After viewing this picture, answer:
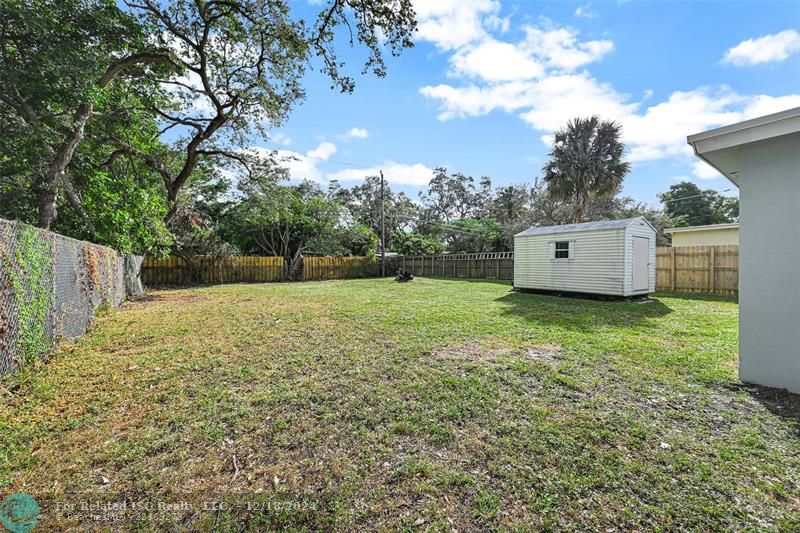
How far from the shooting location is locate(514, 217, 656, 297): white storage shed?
328 inches

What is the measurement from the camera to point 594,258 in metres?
8.80

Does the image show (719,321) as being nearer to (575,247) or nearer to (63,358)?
(575,247)

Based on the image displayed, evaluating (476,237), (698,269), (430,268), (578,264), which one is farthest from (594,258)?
(476,237)

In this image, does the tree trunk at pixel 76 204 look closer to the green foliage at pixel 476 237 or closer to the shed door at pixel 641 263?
the shed door at pixel 641 263

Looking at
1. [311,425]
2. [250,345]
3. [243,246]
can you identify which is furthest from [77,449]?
[243,246]

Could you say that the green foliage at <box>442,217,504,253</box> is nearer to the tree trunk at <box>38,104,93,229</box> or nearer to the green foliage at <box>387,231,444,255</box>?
the green foliage at <box>387,231,444,255</box>

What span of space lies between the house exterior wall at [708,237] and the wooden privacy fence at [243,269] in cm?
1524

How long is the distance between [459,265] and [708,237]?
10529mm

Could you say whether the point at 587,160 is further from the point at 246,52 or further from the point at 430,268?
the point at 246,52

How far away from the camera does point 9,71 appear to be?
5410 millimetres

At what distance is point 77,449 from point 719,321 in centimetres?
879

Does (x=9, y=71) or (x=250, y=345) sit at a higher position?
(x=9, y=71)

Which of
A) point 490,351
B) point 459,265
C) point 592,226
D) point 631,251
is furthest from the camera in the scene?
point 459,265

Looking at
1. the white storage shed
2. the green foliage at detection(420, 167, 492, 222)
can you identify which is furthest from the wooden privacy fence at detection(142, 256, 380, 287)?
the green foliage at detection(420, 167, 492, 222)
